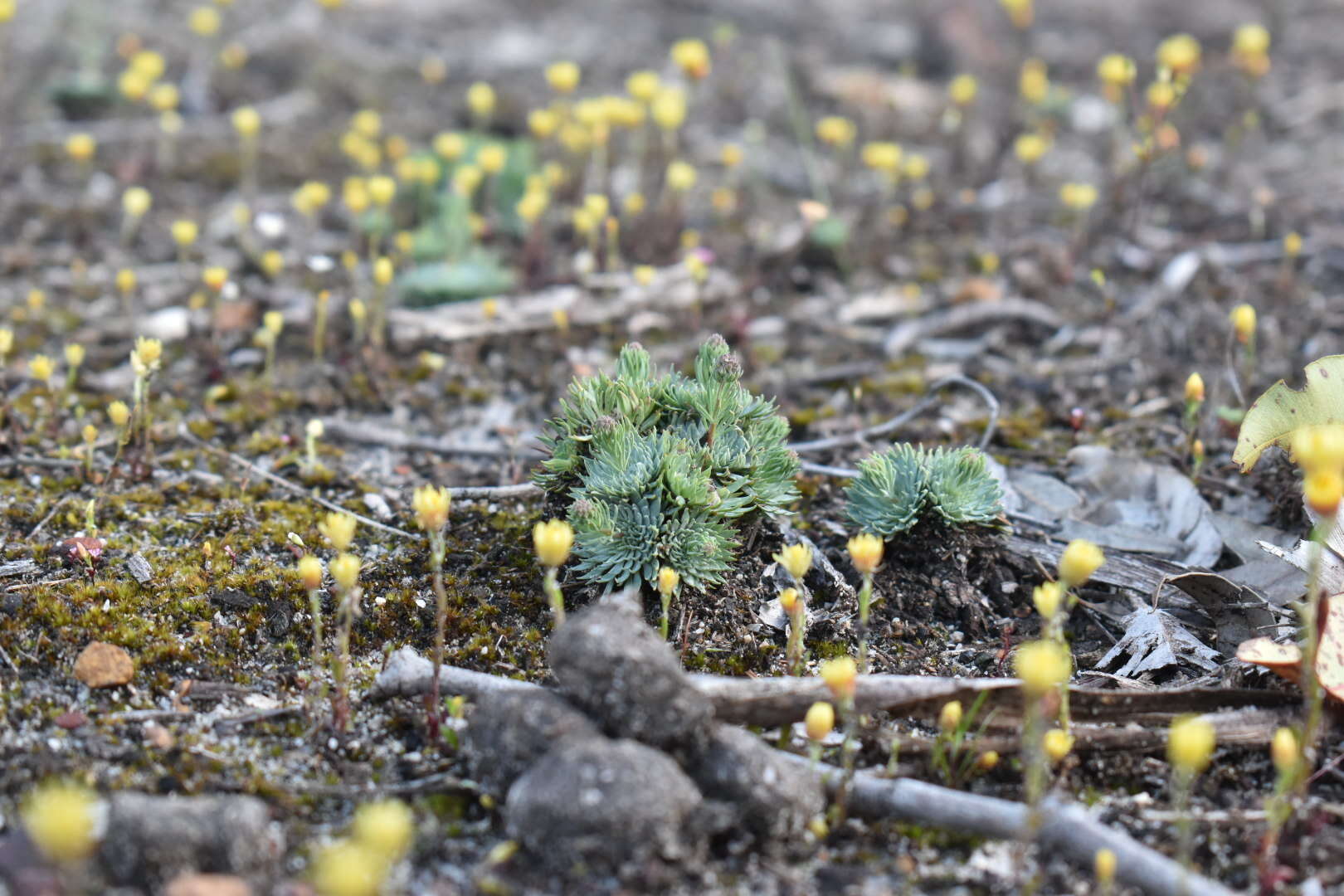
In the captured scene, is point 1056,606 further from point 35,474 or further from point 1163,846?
point 35,474

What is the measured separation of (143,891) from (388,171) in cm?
475

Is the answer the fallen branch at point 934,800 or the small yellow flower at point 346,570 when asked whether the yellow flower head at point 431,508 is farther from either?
the fallen branch at point 934,800

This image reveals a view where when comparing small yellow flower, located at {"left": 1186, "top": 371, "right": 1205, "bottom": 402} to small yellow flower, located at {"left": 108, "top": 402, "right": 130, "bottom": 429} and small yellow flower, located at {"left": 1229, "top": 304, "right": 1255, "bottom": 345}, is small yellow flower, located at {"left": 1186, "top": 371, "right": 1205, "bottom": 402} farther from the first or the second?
small yellow flower, located at {"left": 108, "top": 402, "right": 130, "bottom": 429}

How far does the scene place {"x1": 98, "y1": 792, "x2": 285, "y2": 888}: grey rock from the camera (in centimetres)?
218

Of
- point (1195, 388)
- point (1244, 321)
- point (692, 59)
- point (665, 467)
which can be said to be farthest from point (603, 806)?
point (692, 59)

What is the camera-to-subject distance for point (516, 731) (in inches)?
97.8

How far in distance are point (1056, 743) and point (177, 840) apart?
1.87 m

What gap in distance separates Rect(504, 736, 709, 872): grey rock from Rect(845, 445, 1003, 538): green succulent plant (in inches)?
50.8

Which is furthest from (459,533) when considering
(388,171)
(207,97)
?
(207,97)

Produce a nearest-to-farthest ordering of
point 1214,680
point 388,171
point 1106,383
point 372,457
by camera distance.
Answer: point 1214,680
point 372,457
point 1106,383
point 388,171

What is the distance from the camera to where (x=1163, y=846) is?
8.37 feet

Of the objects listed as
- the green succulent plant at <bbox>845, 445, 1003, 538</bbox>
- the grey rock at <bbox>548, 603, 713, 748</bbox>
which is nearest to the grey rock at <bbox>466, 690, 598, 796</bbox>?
the grey rock at <bbox>548, 603, 713, 748</bbox>

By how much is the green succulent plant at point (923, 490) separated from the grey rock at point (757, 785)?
1058mm

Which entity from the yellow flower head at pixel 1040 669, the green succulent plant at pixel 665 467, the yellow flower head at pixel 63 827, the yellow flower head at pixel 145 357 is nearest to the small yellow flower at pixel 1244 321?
the green succulent plant at pixel 665 467
